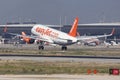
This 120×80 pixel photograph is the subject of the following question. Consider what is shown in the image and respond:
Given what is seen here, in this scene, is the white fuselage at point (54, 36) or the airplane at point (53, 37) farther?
the airplane at point (53, 37)

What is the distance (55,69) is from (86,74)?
6783mm

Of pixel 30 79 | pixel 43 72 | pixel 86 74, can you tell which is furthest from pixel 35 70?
pixel 30 79

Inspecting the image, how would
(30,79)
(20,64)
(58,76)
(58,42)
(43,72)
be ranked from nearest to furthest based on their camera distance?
(30,79), (58,76), (43,72), (20,64), (58,42)

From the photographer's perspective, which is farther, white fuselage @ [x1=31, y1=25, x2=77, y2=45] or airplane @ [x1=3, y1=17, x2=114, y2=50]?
airplane @ [x1=3, y1=17, x2=114, y2=50]

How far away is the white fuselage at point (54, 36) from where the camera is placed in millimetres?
136875

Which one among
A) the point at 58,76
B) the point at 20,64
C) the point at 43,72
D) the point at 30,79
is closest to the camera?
the point at 30,79

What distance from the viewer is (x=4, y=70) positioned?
217 ft

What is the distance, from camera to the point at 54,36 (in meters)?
139

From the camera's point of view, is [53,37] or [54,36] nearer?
[54,36]

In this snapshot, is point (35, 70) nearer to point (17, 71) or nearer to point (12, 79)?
point (17, 71)

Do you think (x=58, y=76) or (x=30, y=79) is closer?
(x=30, y=79)

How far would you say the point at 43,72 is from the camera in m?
63.8

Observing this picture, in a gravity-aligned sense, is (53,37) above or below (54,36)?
below

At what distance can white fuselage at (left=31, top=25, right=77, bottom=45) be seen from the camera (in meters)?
137
